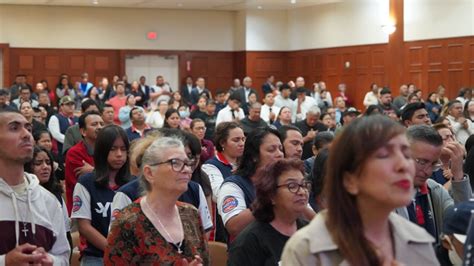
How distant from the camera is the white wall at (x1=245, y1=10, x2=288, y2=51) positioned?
29906mm

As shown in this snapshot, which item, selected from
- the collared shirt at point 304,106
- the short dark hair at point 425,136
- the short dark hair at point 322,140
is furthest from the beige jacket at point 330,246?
the collared shirt at point 304,106

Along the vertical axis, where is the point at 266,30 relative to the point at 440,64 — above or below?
above

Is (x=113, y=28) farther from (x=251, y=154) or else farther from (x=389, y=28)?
(x=251, y=154)

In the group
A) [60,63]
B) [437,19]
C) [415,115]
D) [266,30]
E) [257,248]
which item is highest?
[266,30]

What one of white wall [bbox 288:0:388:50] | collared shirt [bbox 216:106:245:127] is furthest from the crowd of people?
white wall [bbox 288:0:388:50]

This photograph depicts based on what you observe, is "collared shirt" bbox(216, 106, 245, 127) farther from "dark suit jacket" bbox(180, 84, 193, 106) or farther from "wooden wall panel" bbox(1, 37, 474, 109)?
"dark suit jacket" bbox(180, 84, 193, 106)

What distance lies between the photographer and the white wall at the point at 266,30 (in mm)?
29906

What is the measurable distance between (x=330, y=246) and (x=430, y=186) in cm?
237

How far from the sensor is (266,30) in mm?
30297

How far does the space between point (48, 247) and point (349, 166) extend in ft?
7.20

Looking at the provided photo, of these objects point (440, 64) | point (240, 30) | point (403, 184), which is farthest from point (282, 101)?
point (403, 184)

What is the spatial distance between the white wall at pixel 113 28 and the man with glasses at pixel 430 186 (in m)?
25.2

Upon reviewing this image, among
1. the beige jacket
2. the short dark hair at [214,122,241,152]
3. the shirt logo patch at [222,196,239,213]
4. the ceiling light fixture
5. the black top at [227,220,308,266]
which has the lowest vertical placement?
the black top at [227,220,308,266]

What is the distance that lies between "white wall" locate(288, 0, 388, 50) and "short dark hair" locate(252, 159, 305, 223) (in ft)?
71.5
